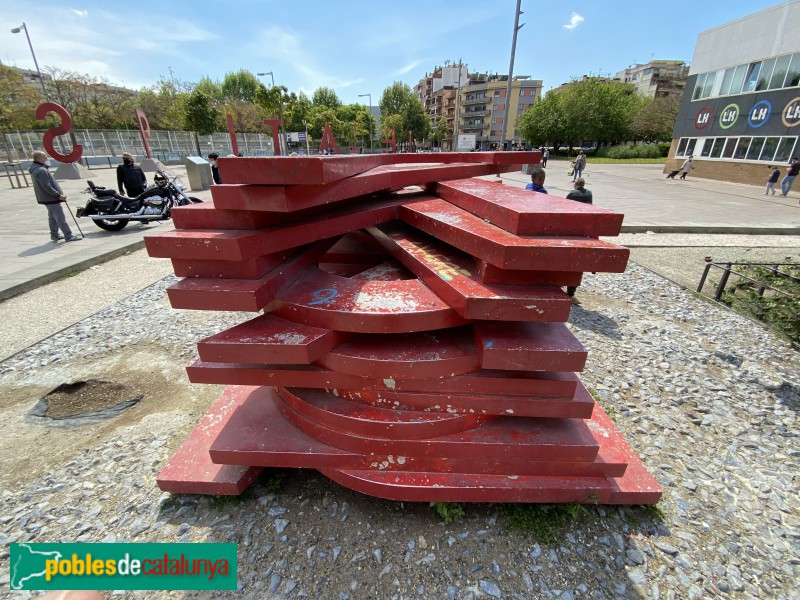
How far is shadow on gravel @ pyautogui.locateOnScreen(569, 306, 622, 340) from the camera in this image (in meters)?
4.73

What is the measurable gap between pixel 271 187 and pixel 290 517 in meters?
1.95

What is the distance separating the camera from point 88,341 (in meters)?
4.39

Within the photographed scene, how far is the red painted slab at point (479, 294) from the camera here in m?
1.71

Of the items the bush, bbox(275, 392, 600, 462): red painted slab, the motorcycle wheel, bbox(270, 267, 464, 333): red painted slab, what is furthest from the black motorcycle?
the bush

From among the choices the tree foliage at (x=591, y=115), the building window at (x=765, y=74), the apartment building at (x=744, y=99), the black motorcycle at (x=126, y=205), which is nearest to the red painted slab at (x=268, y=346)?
the black motorcycle at (x=126, y=205)

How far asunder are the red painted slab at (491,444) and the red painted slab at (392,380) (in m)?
0.29

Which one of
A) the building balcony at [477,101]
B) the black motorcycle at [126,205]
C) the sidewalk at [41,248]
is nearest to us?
the sidewalk at [41,248]

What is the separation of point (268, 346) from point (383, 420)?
775 millimetres

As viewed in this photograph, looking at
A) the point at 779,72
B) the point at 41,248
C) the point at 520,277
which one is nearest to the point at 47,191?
the point at 41,248

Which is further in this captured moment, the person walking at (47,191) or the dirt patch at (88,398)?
the person walking at (47,191)

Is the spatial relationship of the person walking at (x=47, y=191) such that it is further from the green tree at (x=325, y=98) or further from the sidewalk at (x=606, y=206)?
the green tree at (x=325, y=98)

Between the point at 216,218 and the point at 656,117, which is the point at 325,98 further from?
the point at 216,218

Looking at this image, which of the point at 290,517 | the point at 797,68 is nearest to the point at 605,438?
the point at 290,517

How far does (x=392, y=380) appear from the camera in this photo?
206cm
